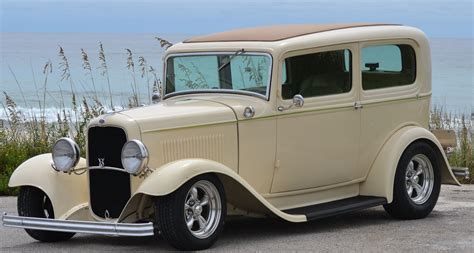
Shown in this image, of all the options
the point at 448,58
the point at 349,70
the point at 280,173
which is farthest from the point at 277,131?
the point at 448,58

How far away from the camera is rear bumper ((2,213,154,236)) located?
8.45m

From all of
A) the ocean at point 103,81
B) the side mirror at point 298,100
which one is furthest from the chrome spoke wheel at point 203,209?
the ocean at point 103,81

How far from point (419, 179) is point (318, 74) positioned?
5.12ft

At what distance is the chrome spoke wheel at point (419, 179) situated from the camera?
10.6 m

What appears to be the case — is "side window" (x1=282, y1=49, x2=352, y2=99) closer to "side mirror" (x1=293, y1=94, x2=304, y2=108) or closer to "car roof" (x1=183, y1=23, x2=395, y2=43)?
"side mirror" (x1=293, y1=94, x2=304, y2=108)

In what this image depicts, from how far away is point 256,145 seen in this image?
9562mm

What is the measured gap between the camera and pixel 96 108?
1464cm

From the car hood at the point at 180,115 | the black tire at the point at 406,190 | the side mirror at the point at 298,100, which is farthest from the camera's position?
the black tire at the point at 406,190

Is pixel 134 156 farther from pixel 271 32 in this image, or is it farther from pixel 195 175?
pixel 271 32

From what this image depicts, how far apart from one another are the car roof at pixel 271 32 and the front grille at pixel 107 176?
175cm

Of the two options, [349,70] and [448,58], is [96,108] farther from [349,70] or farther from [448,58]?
[448,58]

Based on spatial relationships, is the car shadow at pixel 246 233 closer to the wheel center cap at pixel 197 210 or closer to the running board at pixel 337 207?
the running board at pixel 337 207

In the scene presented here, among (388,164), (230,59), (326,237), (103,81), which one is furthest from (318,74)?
(103,81)

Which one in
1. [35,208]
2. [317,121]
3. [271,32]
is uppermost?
[271,32]
